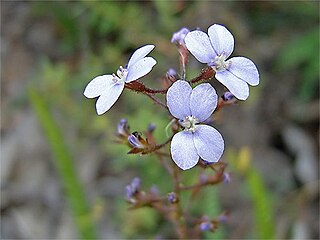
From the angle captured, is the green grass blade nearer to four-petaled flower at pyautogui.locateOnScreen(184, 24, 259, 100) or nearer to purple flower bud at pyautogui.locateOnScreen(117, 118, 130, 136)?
purple flower bud at pyautogui.locateOnScreen(117, 118, 130, 136)

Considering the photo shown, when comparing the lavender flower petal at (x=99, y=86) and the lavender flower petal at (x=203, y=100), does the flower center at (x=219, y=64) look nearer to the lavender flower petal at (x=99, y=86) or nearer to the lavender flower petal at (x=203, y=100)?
the lavender flower petal at (x=203, y=100)

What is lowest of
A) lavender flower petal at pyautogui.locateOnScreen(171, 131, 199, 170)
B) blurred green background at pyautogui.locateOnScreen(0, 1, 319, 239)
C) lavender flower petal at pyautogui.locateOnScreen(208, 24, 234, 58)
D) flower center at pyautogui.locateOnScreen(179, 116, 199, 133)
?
lavender flower petal at pyautogui.locateOnScreen(171, 131, 199, 170)

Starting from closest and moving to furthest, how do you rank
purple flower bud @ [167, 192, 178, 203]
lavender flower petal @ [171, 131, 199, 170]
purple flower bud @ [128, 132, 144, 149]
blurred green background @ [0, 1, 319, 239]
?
1. lavender flower petal @ [171, 131, 199, 170]
2. purple flower bud @ [128, 132, 144, 149]
3. purple flower bud @ [167, 192, 178, 203]
4. blurred green background @ [0, 1, 319, 239]

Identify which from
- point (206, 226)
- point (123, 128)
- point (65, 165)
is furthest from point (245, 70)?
point (65, 165)

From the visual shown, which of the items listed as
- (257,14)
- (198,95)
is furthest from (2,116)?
(198,95)

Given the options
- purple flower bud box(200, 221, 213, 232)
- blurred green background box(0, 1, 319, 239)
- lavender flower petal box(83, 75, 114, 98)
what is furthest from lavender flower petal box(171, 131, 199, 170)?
blurred green background box(0, 1, 319, 239)

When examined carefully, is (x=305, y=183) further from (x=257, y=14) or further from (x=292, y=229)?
(x=257, y=14)

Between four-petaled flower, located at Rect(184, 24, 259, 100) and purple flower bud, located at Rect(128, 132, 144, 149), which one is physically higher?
four-petaled flower, located at Rect(184, 24, 259, 100)

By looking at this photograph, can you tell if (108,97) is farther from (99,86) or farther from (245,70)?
(245,70)
